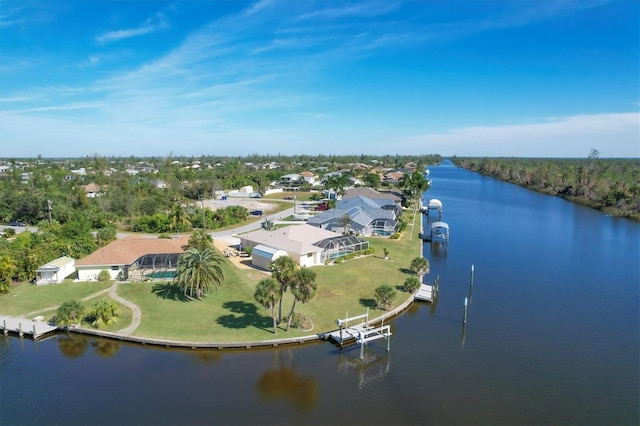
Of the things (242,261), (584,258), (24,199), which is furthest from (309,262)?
(24,199)

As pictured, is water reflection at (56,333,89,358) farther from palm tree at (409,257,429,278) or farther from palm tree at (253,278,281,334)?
palm tree at (409,257,429,278)

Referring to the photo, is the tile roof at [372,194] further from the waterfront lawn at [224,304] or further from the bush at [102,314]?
the bush at [102,314]

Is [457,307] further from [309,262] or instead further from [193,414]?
[193,414]

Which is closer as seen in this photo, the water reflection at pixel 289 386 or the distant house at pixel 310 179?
the water reflection at pixel 289 386

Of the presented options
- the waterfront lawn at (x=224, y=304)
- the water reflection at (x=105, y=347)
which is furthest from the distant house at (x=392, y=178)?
the water reflection at (x=105, y=347)

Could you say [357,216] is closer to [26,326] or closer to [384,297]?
[384,297]

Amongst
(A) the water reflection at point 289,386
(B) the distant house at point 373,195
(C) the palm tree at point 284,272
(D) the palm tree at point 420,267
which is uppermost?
(B) the distant house at point 373,195

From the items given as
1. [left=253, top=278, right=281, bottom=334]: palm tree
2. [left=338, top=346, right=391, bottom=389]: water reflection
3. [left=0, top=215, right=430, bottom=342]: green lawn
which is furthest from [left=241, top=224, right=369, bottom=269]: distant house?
[left=338, top=346, right=391, bottom=389]: water reflection
